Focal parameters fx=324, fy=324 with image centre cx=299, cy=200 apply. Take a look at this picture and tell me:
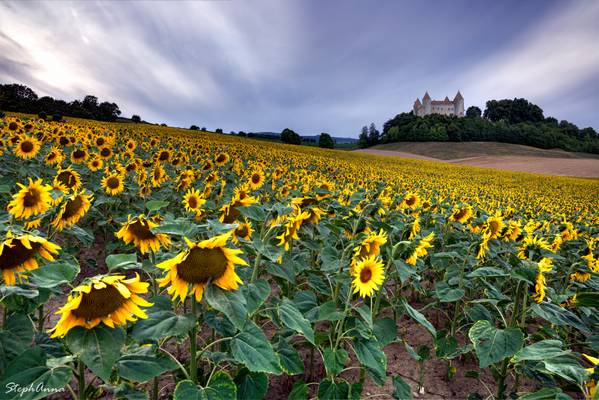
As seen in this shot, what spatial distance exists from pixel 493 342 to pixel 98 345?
2121mm

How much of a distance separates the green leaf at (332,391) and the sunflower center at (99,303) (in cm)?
126

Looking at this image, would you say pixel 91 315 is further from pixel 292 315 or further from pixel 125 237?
pixel 125 237

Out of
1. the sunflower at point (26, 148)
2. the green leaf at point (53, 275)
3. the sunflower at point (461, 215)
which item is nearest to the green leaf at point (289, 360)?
the green leaf at point (53, 275)

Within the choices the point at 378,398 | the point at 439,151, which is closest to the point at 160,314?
the point at 378,398

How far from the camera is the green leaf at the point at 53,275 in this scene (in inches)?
55.0

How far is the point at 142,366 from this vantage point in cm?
150

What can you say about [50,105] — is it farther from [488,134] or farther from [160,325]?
[488,134]

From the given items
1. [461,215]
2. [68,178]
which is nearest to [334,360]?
[461,215]

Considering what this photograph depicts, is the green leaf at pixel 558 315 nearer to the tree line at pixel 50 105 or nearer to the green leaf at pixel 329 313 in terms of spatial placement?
the green leaf at pixel 329 313

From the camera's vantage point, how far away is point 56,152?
18.1 ft

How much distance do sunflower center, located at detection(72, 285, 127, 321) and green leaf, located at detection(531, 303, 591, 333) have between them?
7.66 ft

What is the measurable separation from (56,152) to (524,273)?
6685mm

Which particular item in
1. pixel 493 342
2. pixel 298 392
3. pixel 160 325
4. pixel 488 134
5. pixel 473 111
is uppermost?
pixel 473 111

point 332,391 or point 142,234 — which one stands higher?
point 142,234
